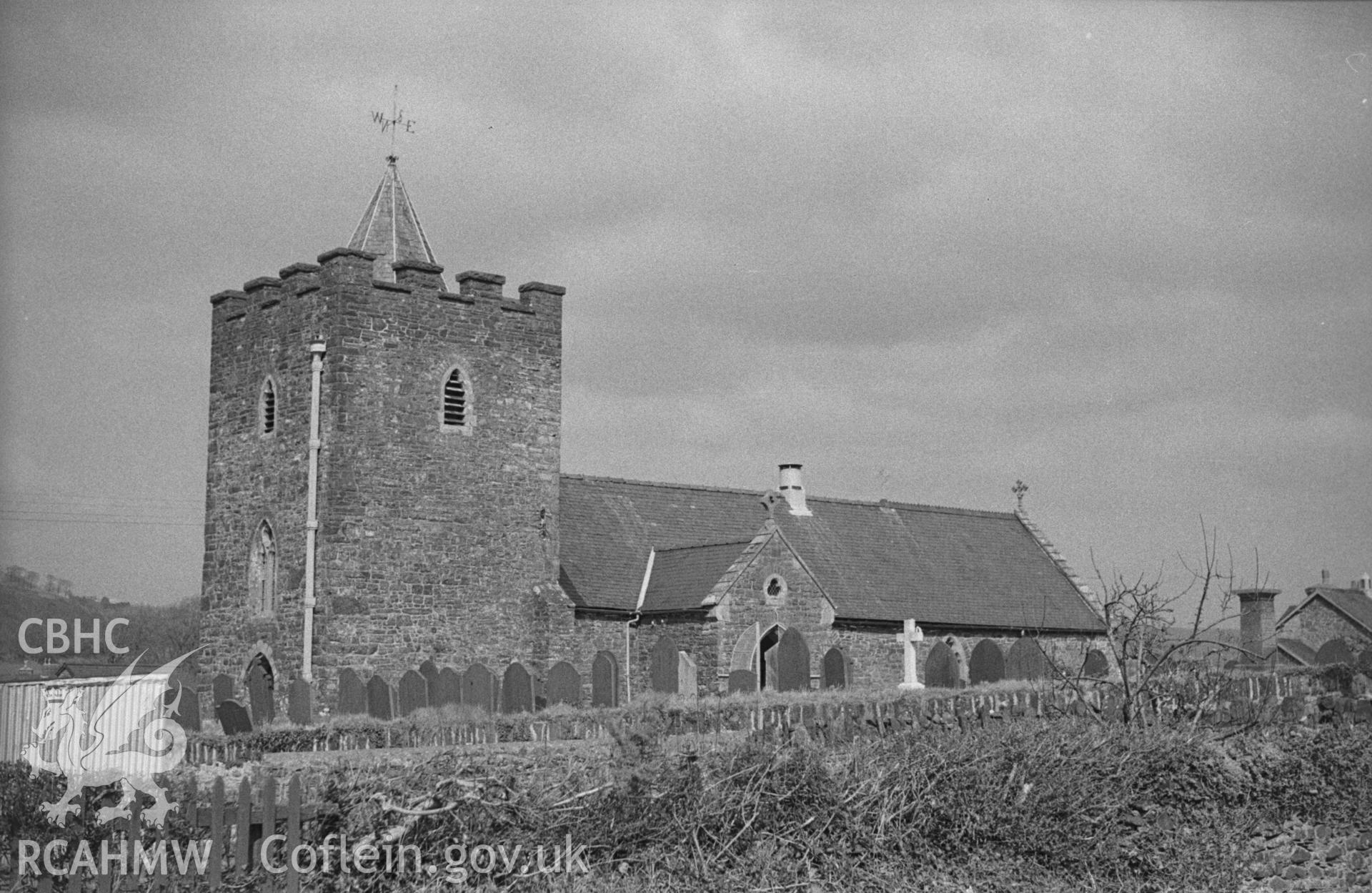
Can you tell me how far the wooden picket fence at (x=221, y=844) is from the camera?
30.8 feet

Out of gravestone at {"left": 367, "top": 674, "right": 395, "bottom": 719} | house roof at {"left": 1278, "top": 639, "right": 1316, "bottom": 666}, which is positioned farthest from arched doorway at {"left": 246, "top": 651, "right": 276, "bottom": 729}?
house roof at {"left": 1278, "top": 639, "right": 1316, "bottom": 666}

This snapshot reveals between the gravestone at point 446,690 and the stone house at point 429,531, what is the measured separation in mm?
3404

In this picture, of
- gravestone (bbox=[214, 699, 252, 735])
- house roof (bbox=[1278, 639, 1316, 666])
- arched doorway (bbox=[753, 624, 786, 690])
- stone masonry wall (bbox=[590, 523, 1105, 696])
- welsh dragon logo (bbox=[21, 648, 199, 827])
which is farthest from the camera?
house roof (bbox=[1278, 639, 1316, 666])

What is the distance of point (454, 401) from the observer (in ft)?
88.1

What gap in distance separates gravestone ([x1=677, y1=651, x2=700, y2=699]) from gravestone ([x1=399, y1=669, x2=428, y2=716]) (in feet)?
17.8

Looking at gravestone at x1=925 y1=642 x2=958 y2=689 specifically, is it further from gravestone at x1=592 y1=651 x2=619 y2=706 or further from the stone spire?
the stone spire

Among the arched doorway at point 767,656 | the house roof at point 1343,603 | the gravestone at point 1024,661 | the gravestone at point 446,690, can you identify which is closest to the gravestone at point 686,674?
the arched doorway at point 767,656

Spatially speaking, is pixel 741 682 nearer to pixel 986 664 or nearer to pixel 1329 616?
pixel 986 664

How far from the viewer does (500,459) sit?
89.5ft

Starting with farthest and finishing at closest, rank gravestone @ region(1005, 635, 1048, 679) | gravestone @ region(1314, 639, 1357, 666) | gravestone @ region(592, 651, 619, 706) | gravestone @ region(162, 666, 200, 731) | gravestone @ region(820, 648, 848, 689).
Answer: gravestone @ region(1314, 639, 1357, 666)
gravestone @ region(1005, 635, 1048, 679)
gravestone @ region(820, 648, 848, 689)
gravestone @ region(592, 651, 619, 706)
gravestone @ region(162, 666, 200, 731)

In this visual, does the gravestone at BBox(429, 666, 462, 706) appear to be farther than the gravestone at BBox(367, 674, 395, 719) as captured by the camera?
No

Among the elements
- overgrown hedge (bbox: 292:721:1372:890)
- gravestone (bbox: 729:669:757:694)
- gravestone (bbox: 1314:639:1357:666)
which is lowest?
overgrown hedge (bbox: 292:721:1372:890)

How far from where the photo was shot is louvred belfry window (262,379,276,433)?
26.8 meters

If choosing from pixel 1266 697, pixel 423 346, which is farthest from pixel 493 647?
pixel 1266 697
